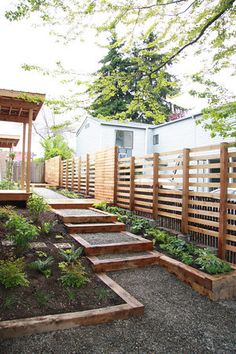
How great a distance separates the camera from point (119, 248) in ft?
16.1

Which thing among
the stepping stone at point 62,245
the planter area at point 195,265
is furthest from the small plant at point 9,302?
the planter area at point 195,265

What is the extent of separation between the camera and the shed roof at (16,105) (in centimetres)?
670

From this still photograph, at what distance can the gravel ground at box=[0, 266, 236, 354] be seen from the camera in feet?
8.09

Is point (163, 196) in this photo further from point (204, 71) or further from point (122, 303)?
point (122, 303)

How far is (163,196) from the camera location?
632 centimetres

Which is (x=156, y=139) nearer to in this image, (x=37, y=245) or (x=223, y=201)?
(x=223, y=201)

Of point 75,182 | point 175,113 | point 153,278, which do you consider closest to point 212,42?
point 153,278

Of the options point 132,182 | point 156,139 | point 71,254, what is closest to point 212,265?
point 71,254

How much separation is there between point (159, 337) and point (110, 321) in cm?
54

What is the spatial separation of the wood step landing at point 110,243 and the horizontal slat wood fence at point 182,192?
91cm

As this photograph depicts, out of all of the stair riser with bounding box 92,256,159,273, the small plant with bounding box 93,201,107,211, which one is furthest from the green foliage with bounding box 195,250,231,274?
the small plant with bounding box 93,201,107,211

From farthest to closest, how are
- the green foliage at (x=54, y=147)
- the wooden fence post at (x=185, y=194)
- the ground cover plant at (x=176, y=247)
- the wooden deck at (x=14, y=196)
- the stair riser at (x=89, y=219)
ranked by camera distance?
the green foliage at (x=54, y=147) → the wooden deck at (x=14, y=196) → the stair riser at (x=89, y=219) → the wooden fence post at (x=185, y=194) → the ground cover plant at (x=176, y=247)

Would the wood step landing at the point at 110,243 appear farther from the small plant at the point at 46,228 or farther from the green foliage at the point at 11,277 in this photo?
the green foliage at the point at 11,277

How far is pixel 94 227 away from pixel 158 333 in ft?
10.6
